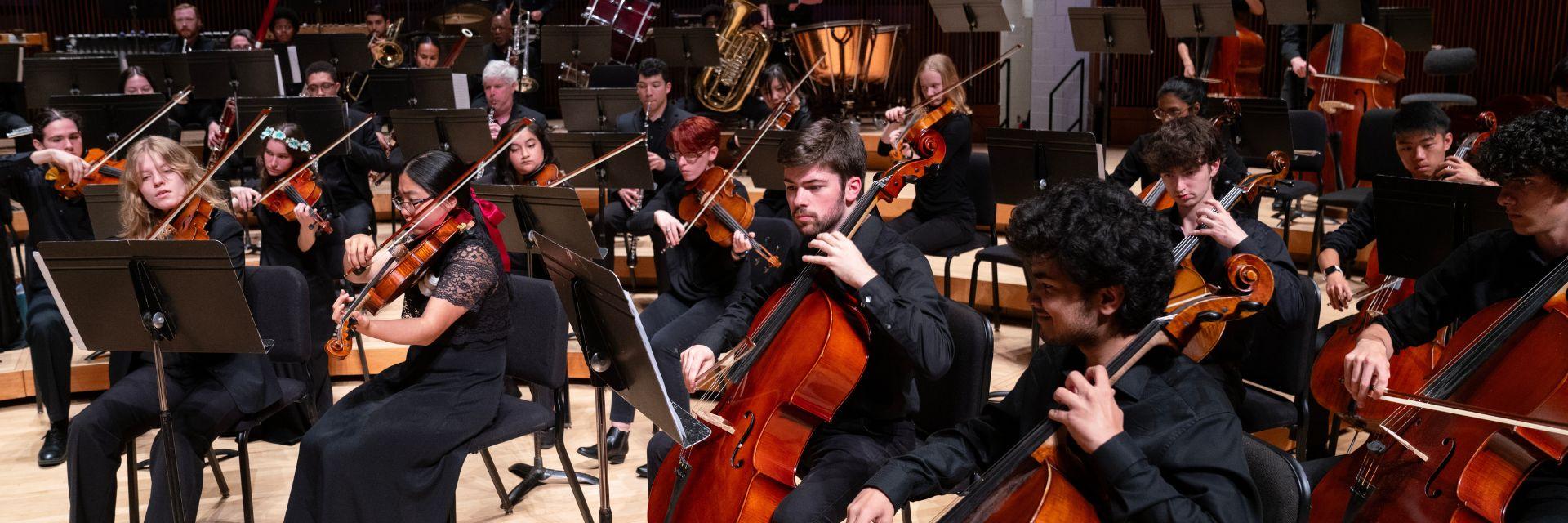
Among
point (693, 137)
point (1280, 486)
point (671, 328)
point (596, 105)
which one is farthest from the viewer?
point (596, 105)

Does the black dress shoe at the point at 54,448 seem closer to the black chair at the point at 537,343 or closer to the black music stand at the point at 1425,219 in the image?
the black chair at the point at 537,343

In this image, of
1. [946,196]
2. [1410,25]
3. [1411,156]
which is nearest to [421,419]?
[946,196]

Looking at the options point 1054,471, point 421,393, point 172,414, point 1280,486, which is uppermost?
point 1054,471

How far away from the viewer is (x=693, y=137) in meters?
4.12

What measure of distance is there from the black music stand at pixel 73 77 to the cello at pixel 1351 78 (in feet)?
20.4

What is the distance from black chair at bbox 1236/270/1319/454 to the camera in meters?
2.86

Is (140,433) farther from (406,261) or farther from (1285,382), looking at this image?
(1285,382)

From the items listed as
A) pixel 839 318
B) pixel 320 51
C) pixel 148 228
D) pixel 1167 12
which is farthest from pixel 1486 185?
pixel 320 51

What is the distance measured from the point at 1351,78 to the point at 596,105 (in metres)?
3.82

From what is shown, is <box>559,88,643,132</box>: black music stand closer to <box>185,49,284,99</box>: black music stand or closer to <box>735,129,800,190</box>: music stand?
<box>735,129,800,190</box>: music stand

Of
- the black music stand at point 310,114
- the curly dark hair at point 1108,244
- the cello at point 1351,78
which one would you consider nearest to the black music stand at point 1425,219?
the curly dark hair at point 1108,244

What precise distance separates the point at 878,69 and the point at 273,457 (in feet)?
17.1

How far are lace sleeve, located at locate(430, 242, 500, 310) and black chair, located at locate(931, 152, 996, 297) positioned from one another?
228cm

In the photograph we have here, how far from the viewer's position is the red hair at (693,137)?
4.12 m
